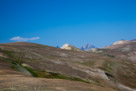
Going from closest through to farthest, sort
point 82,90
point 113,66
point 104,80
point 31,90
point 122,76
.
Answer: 1. point 31,90
2. point 82,90
3. point 104,80
4. point 122,76
5. point 113,66

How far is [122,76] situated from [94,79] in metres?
35.0

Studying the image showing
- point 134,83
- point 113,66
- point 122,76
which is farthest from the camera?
point 113,66

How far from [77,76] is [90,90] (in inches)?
2583

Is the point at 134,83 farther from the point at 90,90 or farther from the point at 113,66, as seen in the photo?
the point at 90,90

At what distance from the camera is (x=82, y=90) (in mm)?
34312

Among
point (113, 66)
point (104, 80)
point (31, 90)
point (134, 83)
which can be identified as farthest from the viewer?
point (113, 66)

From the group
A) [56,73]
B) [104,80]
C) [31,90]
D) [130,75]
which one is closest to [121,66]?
[130,75]

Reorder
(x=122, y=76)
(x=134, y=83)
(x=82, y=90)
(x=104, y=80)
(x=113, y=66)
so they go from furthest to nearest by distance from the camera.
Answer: (x=113, y=66) < (x=122, y=76) < (x=134, y=83) < (x=104, y=80) < (x=82, y=90)

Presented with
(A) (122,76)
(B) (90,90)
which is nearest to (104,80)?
(A) (122,76)

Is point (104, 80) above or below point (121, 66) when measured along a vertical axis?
below

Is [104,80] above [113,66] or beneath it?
beneath

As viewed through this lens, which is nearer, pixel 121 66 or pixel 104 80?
pixel 104 80

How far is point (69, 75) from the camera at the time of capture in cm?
9869

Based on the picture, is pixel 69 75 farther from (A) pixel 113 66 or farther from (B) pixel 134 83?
(A) pixel 113 66
